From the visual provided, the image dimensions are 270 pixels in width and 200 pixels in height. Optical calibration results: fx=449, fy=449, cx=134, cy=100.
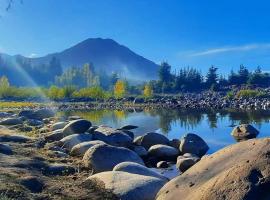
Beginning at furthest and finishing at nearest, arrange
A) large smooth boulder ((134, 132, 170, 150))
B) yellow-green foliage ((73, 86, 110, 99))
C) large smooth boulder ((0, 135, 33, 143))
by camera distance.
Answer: yellow-green foliage ((73, 86, 110, 99)) < large smooth boulder ((134, 132, 170, 150)) < large smooth boulder ((0, 135, 33, 143))

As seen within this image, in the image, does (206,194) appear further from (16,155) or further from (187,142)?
(187,142)

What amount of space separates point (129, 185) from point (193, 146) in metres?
17.1

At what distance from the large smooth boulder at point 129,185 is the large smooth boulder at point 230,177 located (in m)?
2.82

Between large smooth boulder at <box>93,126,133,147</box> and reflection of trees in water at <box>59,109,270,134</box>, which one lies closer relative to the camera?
large smooth boulder at <box>93,126,133,147</box>

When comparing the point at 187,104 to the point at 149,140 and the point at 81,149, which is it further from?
the point at 81,149

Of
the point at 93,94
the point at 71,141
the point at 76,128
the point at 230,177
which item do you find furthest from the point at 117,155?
the point at 93,94

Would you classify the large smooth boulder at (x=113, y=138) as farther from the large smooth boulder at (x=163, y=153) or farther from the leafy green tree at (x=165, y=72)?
the leafy green tree at (x=165, y=72)

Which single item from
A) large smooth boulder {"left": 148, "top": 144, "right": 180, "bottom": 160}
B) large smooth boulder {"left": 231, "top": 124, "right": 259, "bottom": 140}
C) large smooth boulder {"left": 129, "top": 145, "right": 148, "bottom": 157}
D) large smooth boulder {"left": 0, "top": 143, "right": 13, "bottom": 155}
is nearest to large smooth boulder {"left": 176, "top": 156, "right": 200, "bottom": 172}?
large smooth boulder {"left": 148, "top": 144, "right": 180, "bottom": 160}

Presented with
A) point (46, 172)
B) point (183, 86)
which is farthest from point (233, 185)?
point (183, 86)

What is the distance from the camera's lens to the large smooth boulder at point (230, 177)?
9.40 metres

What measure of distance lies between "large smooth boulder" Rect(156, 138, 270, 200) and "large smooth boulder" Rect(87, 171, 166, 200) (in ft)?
9.25

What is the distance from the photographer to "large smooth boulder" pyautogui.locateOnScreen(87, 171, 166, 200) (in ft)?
45.6

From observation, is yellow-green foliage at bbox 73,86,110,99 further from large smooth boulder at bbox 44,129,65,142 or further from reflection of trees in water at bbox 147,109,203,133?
large smooth boulder at bbox 44,129,65,142

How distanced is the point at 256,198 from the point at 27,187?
7858mm
